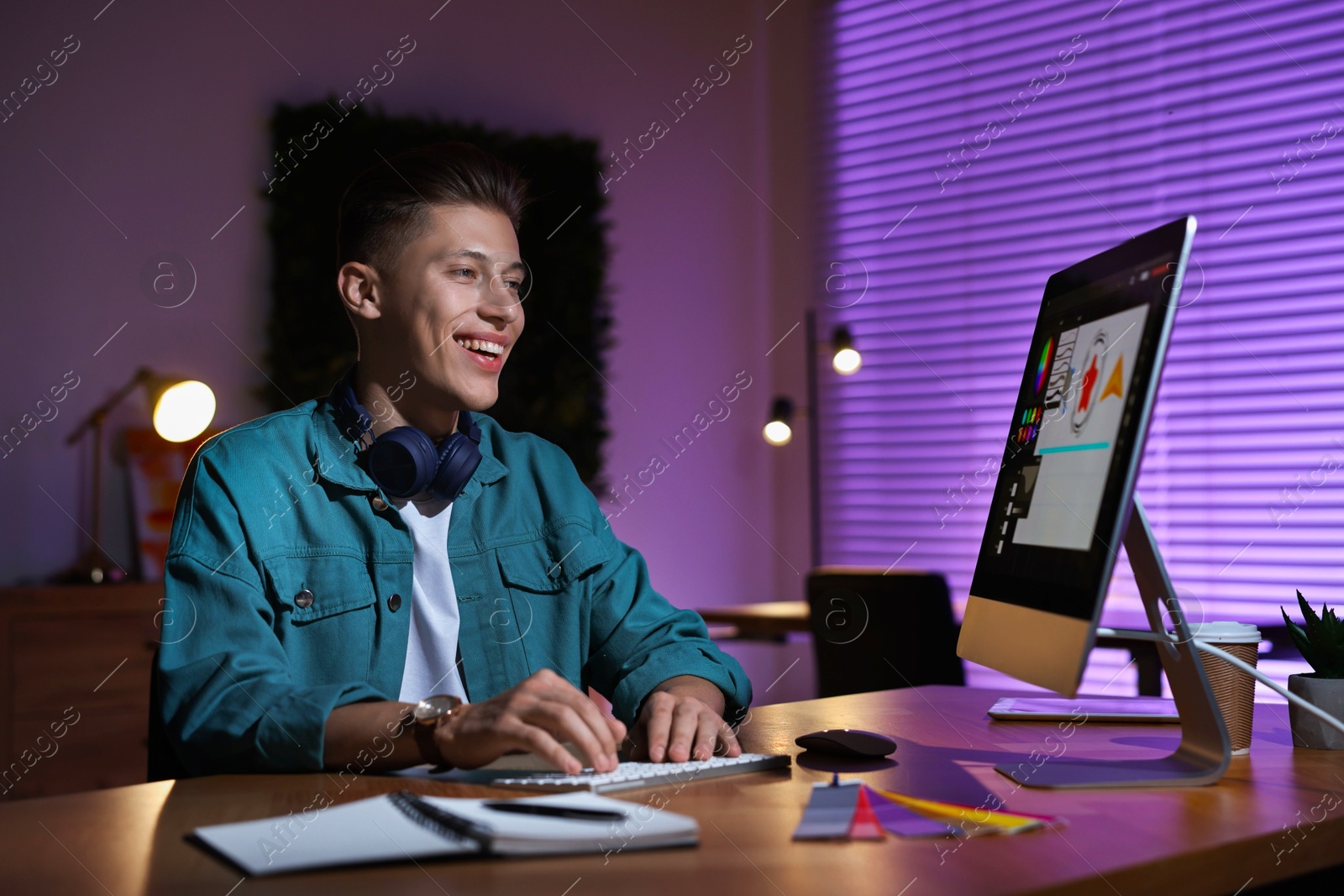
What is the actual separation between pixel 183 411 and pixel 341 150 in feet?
3.84

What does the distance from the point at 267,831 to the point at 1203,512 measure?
334 centimetres

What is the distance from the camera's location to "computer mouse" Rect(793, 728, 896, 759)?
3.97ft

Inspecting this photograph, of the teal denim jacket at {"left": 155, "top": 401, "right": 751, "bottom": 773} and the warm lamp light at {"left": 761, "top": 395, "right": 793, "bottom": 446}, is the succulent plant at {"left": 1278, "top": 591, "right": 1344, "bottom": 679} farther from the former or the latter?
the warm lamp light at {"left": 761, "top": 395, "right": 793, "bottom": 446}

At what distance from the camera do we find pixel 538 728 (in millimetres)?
1098

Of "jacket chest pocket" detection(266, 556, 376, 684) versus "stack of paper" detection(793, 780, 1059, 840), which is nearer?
"stack of paper" detection(793, 780, 1059, 840)

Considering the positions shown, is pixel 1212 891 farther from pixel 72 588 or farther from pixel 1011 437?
pixel 72 588

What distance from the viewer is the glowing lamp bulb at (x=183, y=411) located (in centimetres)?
316

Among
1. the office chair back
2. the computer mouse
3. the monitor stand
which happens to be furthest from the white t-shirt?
the office chair back

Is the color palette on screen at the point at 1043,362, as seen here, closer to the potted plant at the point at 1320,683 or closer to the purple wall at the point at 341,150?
the potted plant at the point at 1320,683

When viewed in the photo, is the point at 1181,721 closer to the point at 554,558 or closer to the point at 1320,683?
the point at 1320,683

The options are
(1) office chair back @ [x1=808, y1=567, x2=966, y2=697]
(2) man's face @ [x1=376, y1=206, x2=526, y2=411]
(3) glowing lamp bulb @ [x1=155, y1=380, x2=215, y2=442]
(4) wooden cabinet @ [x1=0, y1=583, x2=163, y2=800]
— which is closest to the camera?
(2) man's face @ [x1=376, y1=206, x2=526, y2=411]

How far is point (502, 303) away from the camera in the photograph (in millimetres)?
1828

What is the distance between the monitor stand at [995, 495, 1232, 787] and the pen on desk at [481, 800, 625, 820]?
422mm

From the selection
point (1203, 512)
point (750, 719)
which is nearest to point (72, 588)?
point (750, 719)
